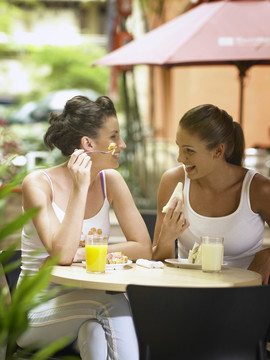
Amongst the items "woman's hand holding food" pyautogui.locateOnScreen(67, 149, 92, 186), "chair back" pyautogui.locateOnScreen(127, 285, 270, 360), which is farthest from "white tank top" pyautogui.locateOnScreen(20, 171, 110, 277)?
"chair back" pyautogui.locateOnScreen(127, 285, 270, 360)

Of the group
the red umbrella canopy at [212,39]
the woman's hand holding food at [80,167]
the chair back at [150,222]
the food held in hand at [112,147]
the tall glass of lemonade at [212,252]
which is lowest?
the chair back at [150,222]

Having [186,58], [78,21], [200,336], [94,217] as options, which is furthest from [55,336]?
[78,21]

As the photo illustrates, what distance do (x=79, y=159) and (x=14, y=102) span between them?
34.6 meters

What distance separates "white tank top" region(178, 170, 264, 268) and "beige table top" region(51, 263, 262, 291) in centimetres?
29

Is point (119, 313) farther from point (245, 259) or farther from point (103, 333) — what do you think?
point (245, 259)

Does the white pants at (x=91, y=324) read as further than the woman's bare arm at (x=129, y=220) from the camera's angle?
No

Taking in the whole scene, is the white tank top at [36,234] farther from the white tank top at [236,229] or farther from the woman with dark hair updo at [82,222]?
the white tank top at [236,229]

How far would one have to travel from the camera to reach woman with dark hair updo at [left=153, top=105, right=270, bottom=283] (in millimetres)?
3096

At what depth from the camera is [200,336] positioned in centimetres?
225

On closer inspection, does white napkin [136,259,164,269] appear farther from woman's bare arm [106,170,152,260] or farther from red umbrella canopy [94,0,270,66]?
red umbrella canopy [94,0,270,66]

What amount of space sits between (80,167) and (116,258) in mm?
398

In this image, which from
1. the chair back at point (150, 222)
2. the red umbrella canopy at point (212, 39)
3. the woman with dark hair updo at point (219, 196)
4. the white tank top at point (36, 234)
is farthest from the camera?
the red umbrella canopy at point (212, 39)

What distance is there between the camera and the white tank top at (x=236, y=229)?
312 cm

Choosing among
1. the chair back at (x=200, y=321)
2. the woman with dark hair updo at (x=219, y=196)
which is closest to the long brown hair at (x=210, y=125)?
the woman with dark hair updo at (x=219, y=196)
